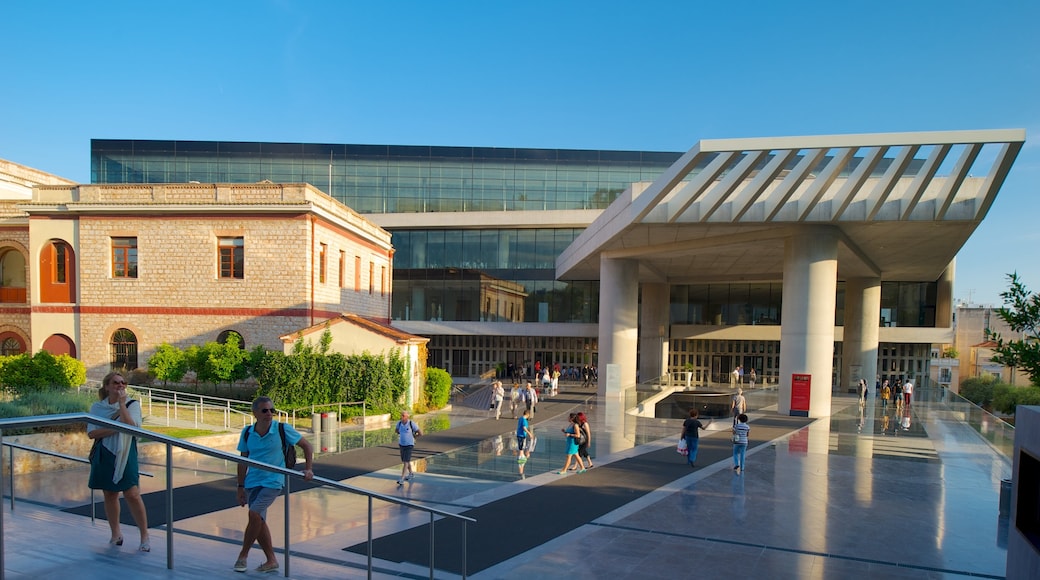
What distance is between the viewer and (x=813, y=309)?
22719 mm

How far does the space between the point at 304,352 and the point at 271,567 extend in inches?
664

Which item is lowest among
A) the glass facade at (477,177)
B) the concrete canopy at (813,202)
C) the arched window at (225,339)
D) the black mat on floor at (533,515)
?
the black mat on floor at (533,515)

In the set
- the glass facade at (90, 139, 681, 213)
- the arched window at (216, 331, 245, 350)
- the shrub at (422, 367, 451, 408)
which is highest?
the glass facade at (90, 139, 681, 213)

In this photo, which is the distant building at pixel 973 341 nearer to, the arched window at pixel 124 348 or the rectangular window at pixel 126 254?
the arched window at pixel 124 348

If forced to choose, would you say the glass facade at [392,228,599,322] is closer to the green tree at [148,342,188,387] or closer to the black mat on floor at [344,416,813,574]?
the green tree at [148,342,188,387]

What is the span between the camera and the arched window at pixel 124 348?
25.8 metres

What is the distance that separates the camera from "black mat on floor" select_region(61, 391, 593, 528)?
942 cm

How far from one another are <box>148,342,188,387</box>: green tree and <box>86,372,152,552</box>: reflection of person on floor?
2007 cm

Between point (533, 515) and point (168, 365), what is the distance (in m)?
19.3

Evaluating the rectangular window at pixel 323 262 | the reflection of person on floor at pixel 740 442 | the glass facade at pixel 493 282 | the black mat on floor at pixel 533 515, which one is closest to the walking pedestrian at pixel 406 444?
the black mat on floor at pixel 533 515

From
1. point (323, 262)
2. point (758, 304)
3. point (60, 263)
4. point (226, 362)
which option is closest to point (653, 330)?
point (758, 304)

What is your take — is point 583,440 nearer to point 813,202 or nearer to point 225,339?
point 813,202

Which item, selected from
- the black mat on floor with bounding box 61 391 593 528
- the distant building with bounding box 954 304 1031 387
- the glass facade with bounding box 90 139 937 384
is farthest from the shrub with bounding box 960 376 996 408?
the black mat on floor with bounding box 61 391 593 528

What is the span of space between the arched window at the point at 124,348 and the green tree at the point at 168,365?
331 centimetres
